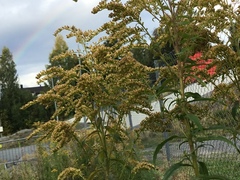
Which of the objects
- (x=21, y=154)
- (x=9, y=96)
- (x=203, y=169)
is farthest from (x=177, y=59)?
(x=9, y=96)

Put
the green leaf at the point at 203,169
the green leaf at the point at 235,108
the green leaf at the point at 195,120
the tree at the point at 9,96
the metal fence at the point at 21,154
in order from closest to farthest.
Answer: the green leaf at the point at 195,120
the green leaf at the point at 203,169
the green leaf at the point at 235,108
the metal fence at the point at 21,154
the tree at the point at 9,96

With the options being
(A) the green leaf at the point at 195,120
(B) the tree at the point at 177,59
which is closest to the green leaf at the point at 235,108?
(B) the tree at the point at 177,59

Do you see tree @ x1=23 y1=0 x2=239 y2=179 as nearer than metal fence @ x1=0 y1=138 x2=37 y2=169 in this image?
Yes

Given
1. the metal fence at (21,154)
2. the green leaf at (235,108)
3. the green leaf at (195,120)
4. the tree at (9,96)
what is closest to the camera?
the green leaf at (195,120)

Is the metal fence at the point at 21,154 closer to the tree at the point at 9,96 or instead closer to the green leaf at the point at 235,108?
the green leaf at the point at 235,108

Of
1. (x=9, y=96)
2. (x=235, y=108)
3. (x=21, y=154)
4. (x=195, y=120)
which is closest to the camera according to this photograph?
(x=195, y=120)

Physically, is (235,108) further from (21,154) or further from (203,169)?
(21,154)

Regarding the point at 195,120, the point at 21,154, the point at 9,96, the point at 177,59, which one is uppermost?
the point at 9,96

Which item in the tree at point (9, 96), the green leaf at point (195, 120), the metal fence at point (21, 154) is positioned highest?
the tree at point (9, 96)

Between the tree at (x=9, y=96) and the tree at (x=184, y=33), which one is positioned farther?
the tree at (x=9, y=96)

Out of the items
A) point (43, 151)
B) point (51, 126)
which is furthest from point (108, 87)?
point (43, 151)

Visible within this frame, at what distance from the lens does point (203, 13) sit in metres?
2.53

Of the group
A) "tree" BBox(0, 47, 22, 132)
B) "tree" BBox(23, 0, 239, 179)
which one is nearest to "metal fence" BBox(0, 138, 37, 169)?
"tree" BBox(23, 0, 239, 179)

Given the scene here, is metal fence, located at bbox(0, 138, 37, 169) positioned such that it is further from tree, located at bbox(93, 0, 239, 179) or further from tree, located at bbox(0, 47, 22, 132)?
tree, located at bbox(0, 47, 22, 132)
